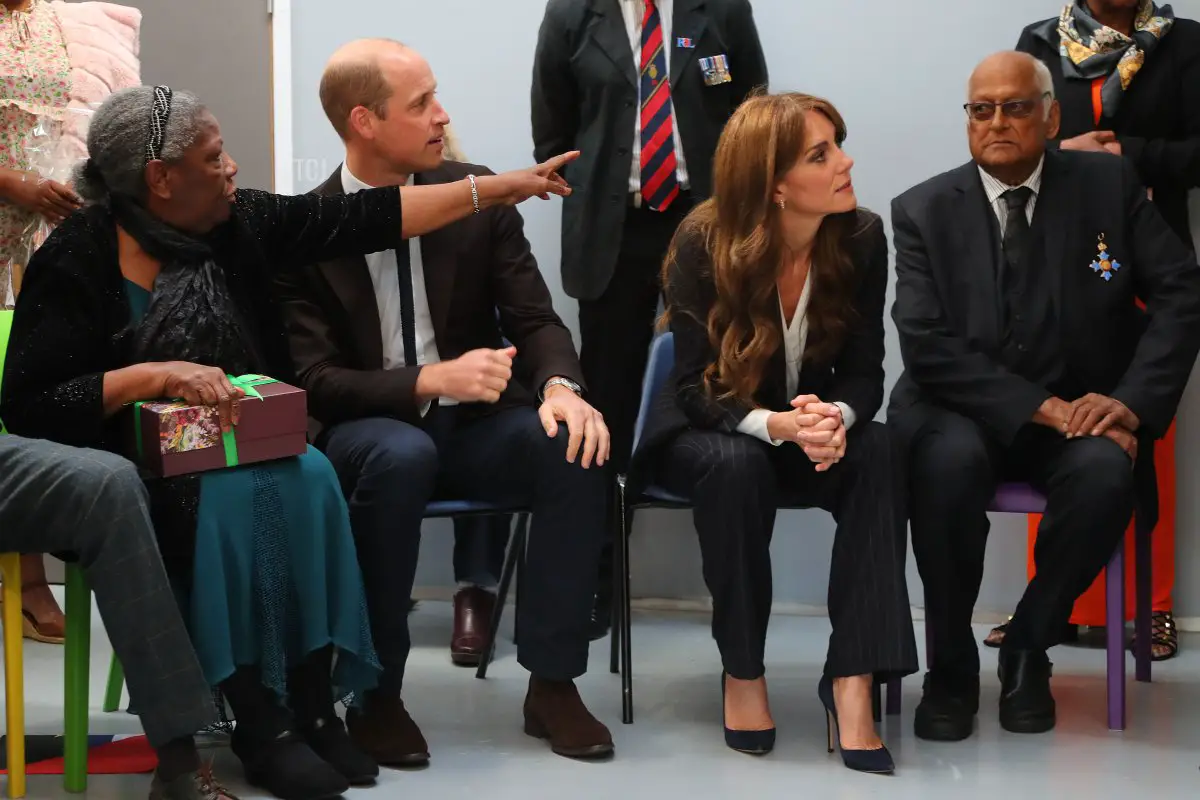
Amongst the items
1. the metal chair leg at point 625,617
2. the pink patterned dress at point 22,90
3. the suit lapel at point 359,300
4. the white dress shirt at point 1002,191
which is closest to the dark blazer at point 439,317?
the suit lapel at point 359,300

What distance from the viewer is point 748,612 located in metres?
3.15

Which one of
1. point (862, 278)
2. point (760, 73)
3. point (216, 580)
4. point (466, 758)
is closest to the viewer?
point (216, 580)

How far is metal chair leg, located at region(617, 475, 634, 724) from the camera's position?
3350 mm

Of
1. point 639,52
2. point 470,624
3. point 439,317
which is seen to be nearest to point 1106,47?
point 639,52

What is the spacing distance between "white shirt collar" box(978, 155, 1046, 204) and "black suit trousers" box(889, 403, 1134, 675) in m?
Result: 0.63

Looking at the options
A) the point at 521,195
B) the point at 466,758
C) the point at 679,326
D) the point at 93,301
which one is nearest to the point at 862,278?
the point at 679,326

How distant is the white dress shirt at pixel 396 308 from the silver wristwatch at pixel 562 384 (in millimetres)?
289

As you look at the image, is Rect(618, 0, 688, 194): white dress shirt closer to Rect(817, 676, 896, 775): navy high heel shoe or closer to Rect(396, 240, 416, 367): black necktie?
Rect(396, 240, 416, 367): black necktie

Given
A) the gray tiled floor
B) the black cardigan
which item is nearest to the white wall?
the gray tiled floor

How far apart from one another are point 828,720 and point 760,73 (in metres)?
1.85

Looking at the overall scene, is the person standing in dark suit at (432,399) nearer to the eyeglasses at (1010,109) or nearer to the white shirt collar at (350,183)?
the white shirt collar at (350,183)

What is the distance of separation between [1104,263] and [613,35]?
1431 mm

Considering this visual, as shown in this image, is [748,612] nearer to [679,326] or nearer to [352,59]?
[679,326]

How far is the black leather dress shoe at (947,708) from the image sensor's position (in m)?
3.27
